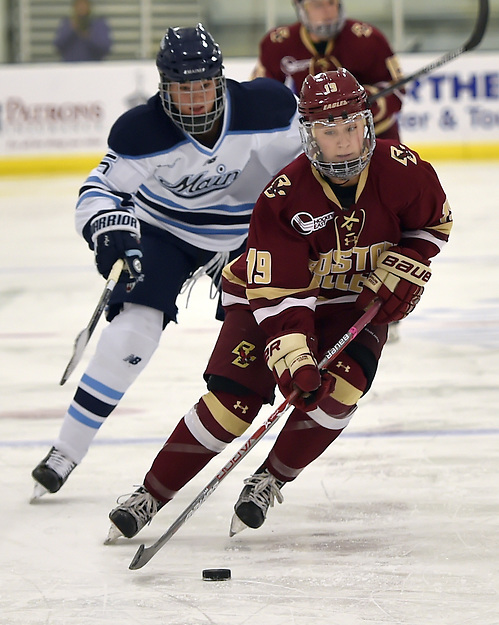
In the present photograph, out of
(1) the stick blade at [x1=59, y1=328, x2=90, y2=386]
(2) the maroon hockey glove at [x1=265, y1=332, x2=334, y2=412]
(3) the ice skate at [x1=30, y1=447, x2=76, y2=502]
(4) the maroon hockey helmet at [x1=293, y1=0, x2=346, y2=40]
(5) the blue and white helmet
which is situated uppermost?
(5) the blue and white helmet

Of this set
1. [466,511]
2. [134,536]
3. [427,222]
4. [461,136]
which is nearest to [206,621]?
[134,536]

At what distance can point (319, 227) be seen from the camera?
2.16 metres

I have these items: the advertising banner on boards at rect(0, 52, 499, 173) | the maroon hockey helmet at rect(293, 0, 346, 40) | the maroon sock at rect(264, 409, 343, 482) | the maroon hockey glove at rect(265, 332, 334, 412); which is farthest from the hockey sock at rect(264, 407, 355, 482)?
the advertising banner on boards at rect(0, 52, 499, 173)

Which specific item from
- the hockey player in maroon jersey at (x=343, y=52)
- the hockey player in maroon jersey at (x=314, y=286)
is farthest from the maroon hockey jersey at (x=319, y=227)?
the hockey player in maroon jersey at (x=343, y=52)

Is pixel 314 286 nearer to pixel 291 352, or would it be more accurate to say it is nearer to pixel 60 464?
pixel 291 352

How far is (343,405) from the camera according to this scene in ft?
7.25

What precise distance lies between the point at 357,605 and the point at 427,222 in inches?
31.0

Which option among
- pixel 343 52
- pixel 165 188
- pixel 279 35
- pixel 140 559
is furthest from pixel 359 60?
pixel 140 559

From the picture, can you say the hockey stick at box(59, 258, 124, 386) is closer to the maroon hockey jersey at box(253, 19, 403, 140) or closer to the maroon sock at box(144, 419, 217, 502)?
the maroon sock at box(144, 419, 217, 502)

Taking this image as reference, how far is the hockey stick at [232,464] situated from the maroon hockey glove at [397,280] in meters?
0.03

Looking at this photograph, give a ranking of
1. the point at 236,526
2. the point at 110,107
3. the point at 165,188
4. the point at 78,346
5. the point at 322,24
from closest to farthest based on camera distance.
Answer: the point at 236,526, the point at 78,346, the point at 165,188, the point at 322,24, the point at 110,107

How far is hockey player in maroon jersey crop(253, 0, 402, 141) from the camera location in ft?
13.6

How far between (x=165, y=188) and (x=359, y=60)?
176 centimetres

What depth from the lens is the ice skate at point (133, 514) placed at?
2.27 meters
